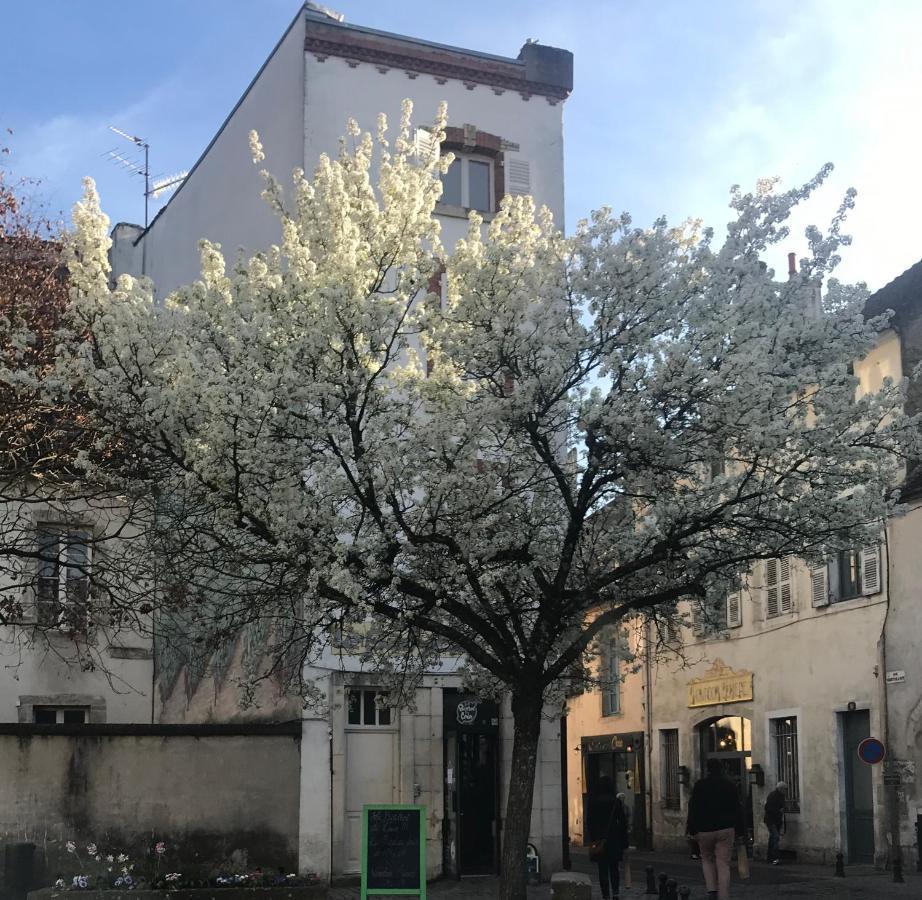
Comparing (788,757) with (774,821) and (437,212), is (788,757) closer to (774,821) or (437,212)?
(774,821)

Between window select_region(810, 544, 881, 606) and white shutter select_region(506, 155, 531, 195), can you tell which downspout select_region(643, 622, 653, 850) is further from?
white shutter select_region(506, 155, 531, 195)

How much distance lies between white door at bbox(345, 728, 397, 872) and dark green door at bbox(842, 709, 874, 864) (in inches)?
359

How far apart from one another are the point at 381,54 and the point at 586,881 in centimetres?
1516

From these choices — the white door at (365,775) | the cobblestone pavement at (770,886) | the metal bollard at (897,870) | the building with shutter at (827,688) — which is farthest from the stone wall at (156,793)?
the metal bollard at (897,870)

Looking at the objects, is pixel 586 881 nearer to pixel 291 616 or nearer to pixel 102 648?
pixel 291 616

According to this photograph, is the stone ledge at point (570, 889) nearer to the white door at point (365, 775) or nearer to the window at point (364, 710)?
the white door at point (365, 775)

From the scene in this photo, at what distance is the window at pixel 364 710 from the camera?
21094mm

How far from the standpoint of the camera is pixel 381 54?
78.1 ft

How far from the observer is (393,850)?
14750 millimetres

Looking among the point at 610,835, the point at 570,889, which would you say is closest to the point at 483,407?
→ the point at 570,889

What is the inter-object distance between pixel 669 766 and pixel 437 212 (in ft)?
53.4

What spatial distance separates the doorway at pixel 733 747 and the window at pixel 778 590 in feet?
8.73

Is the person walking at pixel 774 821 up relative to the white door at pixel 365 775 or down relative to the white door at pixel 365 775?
down

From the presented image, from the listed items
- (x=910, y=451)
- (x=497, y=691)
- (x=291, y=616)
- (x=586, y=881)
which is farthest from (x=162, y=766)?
(x=910, y=451)
